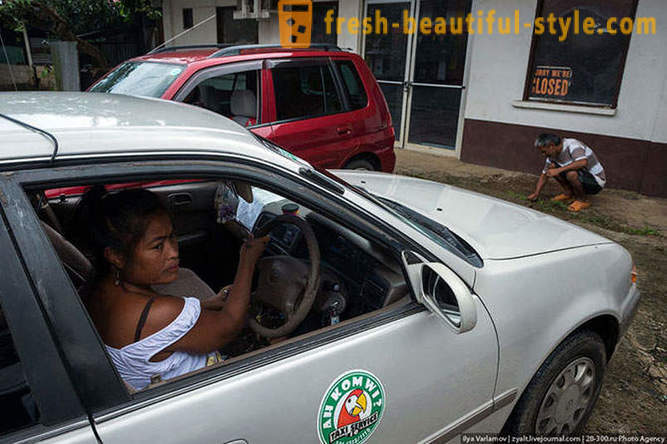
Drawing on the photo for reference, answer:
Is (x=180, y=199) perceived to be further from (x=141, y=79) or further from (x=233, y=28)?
(x=233, y=28)

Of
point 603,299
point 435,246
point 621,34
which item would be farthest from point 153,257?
point 621,34

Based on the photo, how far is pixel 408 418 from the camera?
1634 millimetres

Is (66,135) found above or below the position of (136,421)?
above

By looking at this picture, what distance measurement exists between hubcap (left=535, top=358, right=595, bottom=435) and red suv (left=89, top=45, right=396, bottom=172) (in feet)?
10.0

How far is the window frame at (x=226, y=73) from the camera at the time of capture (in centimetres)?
410

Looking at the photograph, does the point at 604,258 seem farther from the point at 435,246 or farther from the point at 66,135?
the point at 66,135

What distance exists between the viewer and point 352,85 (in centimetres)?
522

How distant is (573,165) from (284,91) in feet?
12.0

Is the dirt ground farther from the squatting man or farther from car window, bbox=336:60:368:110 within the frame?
car window, bbox=336:60:368:110

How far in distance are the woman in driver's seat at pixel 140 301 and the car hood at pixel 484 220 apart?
114cm

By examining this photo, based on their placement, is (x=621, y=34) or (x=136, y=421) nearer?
(x=136, y=421)

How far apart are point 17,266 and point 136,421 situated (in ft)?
1.43

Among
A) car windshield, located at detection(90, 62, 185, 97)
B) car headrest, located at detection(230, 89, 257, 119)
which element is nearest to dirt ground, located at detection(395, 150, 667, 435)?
car headrest, located at detection(230, 89, 257, 119)

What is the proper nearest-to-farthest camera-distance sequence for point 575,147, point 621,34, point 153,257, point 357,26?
point 153,257, point 575,147, point 621,34, point 357,26
